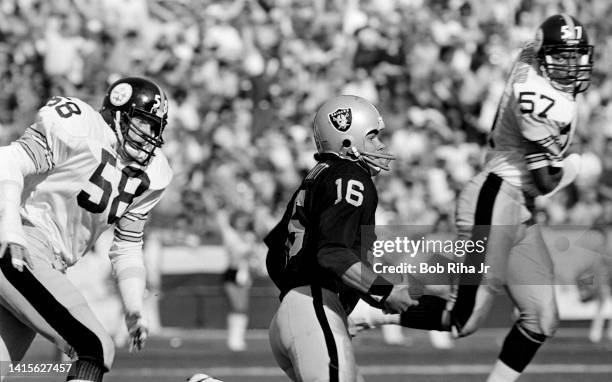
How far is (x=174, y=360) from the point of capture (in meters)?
9.82

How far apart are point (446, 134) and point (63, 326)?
29.5ft

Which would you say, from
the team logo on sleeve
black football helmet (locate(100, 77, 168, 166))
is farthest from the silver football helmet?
black football helmet (locate(100, 77, 168, 166))

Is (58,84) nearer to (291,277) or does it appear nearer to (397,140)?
(397,140)

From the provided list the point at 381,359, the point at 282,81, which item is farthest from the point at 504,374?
the point at 282,81

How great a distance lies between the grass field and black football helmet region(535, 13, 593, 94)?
2848 millimetres

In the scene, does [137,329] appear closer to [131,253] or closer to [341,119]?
[131,253]

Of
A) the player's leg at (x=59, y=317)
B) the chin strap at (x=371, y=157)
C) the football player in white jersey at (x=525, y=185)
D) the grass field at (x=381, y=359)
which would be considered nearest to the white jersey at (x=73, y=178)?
the player's leg at (x=59, y=317)

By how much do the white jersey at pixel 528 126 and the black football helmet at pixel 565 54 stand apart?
6 cm

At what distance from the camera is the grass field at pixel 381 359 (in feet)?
28.8

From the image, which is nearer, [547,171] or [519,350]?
[519,350]

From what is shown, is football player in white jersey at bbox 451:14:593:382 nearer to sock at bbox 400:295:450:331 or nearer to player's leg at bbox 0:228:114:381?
sock at bbox 400:295:450:331

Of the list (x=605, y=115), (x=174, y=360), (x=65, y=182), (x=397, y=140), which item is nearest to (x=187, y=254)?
(x=174, y=360)

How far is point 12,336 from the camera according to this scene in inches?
197

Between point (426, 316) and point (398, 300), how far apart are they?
0.93m
